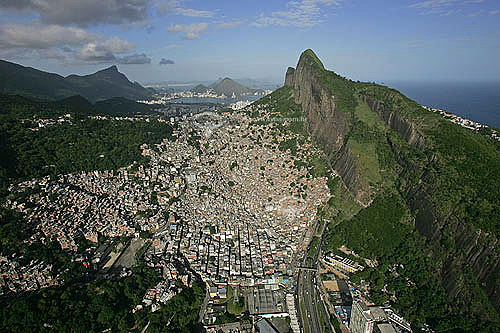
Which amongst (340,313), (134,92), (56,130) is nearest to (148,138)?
(56,130)

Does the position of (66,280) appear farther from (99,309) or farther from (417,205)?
(417,205)

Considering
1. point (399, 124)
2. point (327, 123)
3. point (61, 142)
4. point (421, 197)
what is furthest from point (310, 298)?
point (61, 142)

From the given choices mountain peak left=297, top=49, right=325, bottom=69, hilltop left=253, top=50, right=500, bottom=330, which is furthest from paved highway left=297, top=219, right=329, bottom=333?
mountain peak left=297, top=49, right=325, bottom=69

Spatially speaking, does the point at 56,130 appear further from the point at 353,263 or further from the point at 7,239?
the point at 353,263

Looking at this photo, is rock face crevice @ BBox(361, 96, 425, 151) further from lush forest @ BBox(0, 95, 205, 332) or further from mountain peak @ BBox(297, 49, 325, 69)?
lush forest @ BBox(0, 95, 205, 332)

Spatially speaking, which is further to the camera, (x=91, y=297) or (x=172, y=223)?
(x=172, y=223)
